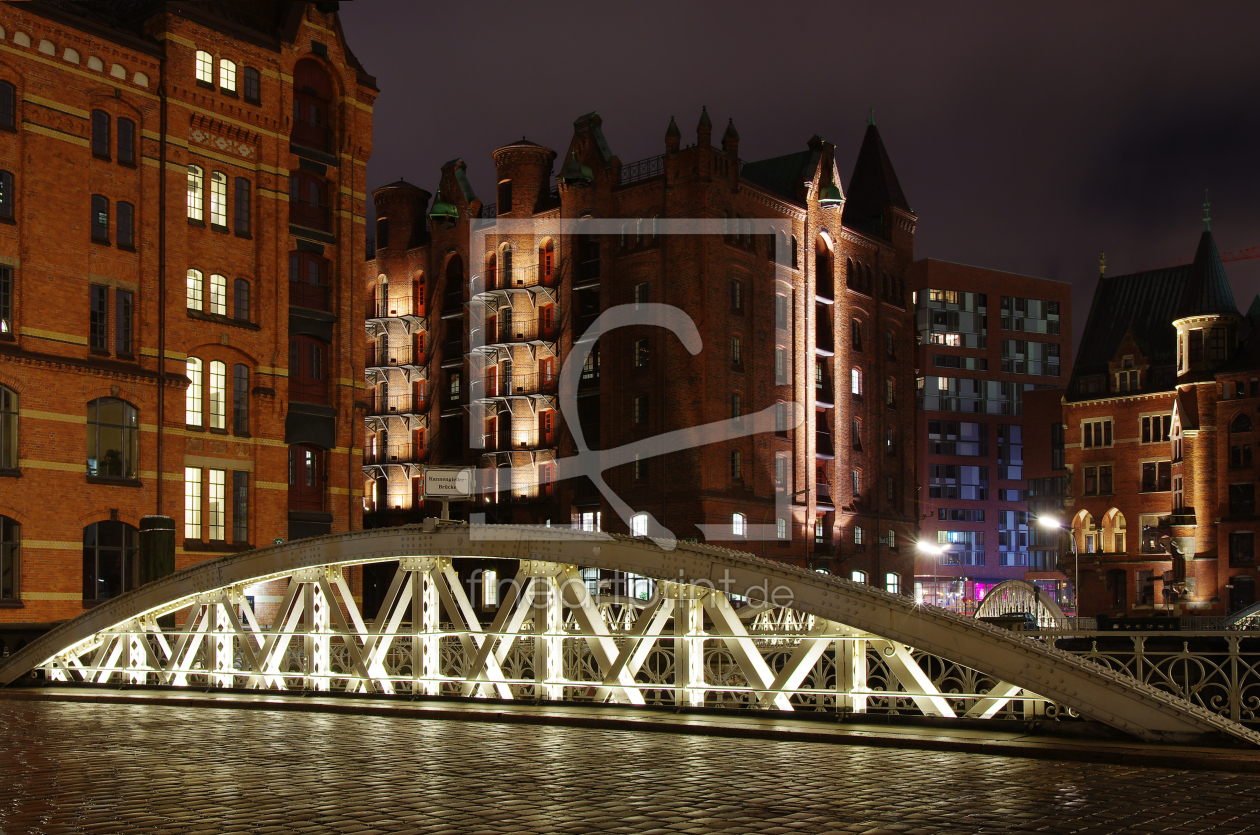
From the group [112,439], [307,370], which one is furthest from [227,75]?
[112,439]

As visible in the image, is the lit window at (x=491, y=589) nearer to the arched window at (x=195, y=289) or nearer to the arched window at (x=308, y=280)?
the arched window at (x=308, y=280)

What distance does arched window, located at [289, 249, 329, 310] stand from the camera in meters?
42.7

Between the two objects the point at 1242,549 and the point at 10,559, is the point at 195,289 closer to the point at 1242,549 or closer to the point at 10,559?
the point at 10,559

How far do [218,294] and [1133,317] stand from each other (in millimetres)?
51776

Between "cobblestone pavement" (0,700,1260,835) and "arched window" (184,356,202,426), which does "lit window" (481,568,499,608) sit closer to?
"arched window" (184,356,202,426)

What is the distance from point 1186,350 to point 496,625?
179 feet

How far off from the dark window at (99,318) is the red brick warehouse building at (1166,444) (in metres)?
48.2

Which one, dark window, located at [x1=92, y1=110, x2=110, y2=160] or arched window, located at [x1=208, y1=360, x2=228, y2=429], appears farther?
arched window, located at [x1=208, y1=360, x2=228, y2=429]

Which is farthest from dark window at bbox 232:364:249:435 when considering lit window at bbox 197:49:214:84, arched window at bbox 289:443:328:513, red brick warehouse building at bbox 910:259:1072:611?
red brick warehouse building at bbox 910:259:1072:611

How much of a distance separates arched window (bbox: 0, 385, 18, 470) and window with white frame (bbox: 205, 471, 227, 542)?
6388 mm

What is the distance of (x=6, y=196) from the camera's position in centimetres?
3412

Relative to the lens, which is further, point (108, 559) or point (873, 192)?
point (873, 192)

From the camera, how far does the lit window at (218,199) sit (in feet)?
129

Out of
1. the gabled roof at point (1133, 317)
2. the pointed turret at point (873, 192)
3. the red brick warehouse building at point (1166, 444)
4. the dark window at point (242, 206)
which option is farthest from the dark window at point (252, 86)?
the gabled roof at point (1133, 317)
